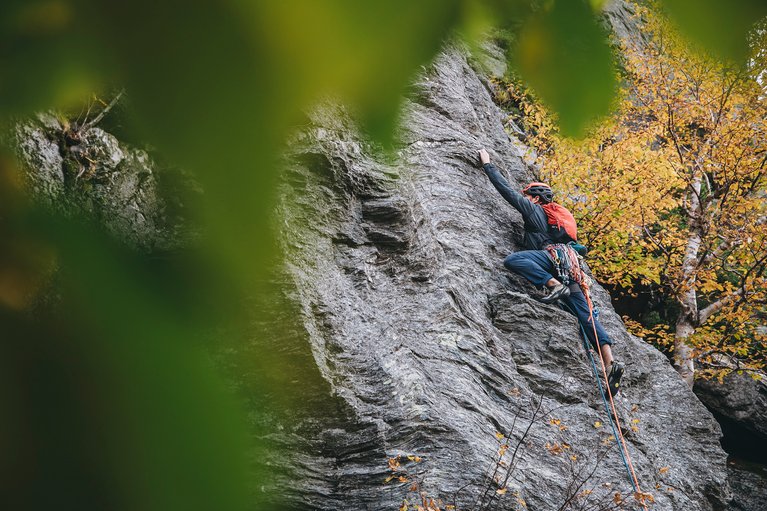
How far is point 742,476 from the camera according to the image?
1095 cm

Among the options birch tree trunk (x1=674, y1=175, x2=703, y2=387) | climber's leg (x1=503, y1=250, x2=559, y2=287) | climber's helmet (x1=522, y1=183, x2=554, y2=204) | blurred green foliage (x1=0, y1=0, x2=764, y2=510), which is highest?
birch tree trunk (x1=674, y1=175, x2=703, y2=387)

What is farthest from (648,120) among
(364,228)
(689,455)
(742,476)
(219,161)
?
(219,161)

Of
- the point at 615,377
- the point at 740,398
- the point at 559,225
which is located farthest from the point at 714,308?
the point at 615,377

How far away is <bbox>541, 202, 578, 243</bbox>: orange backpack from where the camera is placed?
24.6 feet

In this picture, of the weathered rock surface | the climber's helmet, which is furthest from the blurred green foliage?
the weathered rock surface

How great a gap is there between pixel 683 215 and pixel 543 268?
976 cm

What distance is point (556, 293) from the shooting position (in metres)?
6.78

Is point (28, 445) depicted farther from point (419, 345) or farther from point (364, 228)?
point (364, 228)

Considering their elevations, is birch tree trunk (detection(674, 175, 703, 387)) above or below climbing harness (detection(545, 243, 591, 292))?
above

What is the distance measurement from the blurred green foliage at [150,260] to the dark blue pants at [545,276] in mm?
6514

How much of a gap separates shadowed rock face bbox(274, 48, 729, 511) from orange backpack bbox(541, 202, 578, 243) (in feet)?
1.48

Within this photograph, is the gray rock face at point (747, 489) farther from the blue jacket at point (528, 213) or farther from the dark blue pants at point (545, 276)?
the blue jacket at point (528, 213)

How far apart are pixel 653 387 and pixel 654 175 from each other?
7561mm

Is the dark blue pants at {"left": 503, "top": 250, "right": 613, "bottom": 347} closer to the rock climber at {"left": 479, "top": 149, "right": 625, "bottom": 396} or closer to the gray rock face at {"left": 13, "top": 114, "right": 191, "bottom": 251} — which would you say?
the rock climber at {"left": 479, "top": 149, "right": 625, "bottom": 396}
